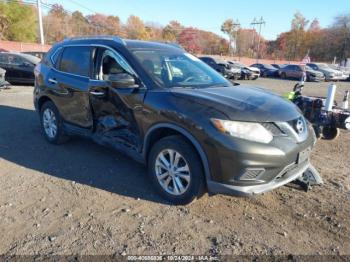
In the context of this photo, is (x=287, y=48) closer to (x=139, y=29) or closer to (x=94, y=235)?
(x=139, y=29)

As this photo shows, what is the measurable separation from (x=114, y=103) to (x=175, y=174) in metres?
1.30

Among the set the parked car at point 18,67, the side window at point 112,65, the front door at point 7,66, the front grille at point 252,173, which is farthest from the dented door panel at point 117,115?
the front door at point 7,66

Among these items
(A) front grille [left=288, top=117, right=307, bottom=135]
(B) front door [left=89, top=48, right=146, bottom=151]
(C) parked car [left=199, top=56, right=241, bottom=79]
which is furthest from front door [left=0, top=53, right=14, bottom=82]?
(C) parked car [left=199, top=56, right=241, bottom=79]

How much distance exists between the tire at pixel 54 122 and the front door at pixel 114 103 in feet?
3.64

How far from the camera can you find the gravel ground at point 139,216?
10.3ft

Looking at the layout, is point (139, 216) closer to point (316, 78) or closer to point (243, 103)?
point (243, 103)

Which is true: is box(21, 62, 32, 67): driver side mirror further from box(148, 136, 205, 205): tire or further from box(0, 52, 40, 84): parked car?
box(148, 136, 205, 205): tire

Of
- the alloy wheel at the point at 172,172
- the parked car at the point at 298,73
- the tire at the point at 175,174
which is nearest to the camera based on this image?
the tire at the point at 175,174

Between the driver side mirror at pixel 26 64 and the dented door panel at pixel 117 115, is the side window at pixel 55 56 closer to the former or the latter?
the dented door panel at pixel 117 115

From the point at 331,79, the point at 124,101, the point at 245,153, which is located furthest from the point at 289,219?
the point at 331,79

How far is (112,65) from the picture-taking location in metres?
4.58

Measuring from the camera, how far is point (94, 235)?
129 inches

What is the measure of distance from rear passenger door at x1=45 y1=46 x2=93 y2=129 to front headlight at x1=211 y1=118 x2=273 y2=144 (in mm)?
2307

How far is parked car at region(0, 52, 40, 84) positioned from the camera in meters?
14.3
